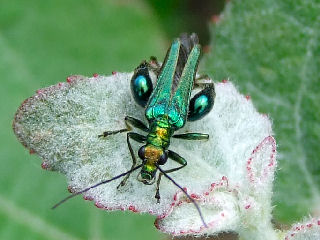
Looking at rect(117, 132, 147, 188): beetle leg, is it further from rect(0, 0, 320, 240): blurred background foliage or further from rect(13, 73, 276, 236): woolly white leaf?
rect(0, 0, 320, 240): blurred background foliage

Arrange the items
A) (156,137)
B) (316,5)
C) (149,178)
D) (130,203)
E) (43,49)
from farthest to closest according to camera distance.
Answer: (43,49)
(316,5)
(156,137)
(149,178)
(130,203)

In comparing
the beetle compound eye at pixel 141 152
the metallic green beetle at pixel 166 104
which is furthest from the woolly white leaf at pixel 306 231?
the beetle compound eye at pixel 141 152

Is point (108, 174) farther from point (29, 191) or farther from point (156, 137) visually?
point (29, 191)

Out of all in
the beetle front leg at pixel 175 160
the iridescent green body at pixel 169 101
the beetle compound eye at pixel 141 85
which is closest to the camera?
the beetle front leg at pixel 175 160

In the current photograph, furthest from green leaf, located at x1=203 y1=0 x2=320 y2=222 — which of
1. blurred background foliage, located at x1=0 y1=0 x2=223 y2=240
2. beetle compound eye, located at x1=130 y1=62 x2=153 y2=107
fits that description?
blurred background foliage, located at x1=0 y1=0 x2=223 y2=240

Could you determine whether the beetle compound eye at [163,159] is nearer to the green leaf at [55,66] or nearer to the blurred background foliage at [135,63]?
the blurred background foliage at [135,63]

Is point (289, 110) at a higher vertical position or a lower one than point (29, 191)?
higher

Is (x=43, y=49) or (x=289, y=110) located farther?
(x=43, y=49)

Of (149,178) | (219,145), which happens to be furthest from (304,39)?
(149,178)
